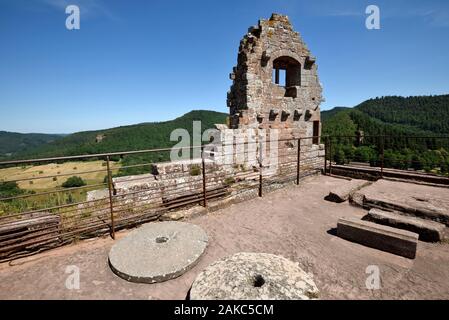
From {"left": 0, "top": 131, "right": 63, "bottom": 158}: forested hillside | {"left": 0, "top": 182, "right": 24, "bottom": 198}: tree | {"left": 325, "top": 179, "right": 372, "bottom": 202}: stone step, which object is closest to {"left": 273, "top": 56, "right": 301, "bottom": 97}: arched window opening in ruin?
{"left": 325, "top": 179, "right": 372, "bottom": 202}: stone step

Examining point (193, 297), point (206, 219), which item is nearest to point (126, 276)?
point (193, 297)


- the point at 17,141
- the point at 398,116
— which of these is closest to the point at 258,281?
the point at 398,116

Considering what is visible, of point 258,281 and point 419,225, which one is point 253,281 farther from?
point 419,225

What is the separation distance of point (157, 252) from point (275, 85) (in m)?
7.19

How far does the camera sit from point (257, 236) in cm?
411

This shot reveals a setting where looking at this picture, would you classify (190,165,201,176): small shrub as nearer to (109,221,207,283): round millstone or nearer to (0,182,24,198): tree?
(109,221,207,283): round millstone

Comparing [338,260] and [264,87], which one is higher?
[264,87]

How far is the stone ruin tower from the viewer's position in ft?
26.4

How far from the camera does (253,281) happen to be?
8.65 feet

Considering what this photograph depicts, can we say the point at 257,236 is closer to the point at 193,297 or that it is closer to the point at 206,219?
the point at 206,219

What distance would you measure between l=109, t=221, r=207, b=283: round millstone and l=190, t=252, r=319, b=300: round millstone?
1.75ft

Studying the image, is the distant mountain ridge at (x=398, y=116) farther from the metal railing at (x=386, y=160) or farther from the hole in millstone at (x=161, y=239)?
the hole in millstone at (x=161, y=239)

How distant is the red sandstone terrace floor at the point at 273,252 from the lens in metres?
2.75
